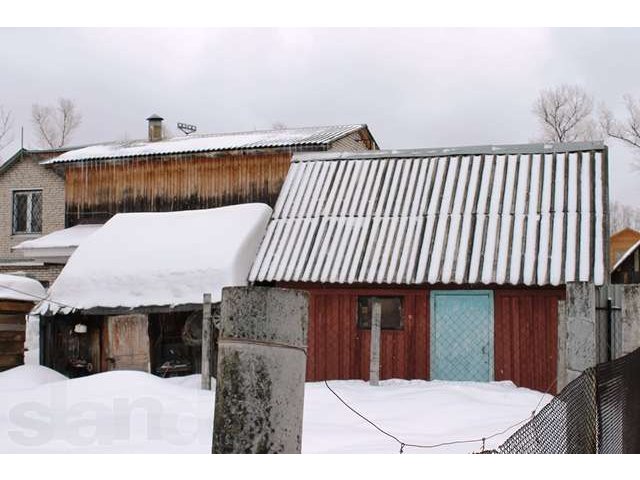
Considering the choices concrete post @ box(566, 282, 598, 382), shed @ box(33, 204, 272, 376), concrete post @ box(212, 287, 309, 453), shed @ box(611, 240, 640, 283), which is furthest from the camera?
shed @ box(611, 240, 640, 283)

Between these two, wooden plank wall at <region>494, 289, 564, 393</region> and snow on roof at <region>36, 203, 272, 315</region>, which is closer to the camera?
wooden plank wall at <region>494, 289, 564, 393</region>

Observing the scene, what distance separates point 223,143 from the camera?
23062 millimetres

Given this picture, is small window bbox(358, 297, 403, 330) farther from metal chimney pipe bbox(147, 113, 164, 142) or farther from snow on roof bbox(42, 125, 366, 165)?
metal chimney pipe bbox(147, 113, 164, 142)

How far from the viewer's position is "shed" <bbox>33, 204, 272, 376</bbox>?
16609 mm

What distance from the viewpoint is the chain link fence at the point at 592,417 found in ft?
15.7

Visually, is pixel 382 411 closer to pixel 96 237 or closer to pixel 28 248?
pixel 96 237

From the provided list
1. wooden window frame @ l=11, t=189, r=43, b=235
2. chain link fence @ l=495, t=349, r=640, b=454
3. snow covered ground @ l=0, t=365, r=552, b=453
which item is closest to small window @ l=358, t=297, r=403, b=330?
snow covered ground @ l=0, t=365, r=552, b=453

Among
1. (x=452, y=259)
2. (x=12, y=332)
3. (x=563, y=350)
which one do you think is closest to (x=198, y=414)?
(x=563, y=350)

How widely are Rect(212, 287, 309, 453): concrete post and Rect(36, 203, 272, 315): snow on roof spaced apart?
12803 mm

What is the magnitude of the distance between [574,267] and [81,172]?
51.5 ft

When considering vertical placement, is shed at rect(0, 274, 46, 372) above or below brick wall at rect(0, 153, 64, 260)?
below

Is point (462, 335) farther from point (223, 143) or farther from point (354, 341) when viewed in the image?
point (223, 143)

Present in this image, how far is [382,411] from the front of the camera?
11703mm

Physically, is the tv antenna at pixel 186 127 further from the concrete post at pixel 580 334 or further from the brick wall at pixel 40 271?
the concrete post at pixel 580 334
